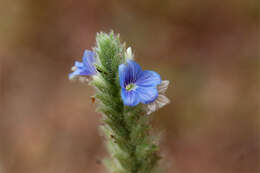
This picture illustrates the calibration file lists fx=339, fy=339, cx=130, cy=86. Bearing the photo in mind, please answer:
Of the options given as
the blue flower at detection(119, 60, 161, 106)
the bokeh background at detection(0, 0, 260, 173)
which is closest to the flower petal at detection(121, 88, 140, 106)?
the blue flower at detection(119, 60, 161, 106)

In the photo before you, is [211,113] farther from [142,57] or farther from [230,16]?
[230,16]

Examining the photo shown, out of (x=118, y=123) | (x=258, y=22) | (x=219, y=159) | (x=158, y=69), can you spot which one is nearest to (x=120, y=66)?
(x=118, y=123)

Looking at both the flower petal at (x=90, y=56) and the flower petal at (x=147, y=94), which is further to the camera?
the flower petal at (x=90, y=56)

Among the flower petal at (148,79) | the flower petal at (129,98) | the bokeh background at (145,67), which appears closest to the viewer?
the flower petal at (129,98)

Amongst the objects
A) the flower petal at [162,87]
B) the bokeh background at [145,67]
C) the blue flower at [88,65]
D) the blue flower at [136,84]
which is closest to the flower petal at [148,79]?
the blue flower at [136,84]

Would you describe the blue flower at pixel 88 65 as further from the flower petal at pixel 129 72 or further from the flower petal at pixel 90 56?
the flower petal at pixel 129 72

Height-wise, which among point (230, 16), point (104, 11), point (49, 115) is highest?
point (230, 16)

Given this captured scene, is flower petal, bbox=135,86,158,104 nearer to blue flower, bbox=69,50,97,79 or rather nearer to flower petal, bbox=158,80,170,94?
flower petal, bbox=158,80,170,94
